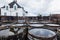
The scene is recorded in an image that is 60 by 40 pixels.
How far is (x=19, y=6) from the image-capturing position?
21000mm

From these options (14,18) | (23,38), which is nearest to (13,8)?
(14,18)

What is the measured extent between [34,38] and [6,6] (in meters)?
18.7

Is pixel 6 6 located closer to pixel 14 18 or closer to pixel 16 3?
pixel 16 3

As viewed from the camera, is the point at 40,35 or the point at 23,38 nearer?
the point at 40,35

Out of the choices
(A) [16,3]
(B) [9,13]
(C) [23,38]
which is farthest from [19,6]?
(C) [23,38]

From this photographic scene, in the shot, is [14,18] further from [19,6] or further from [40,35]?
[19,6]

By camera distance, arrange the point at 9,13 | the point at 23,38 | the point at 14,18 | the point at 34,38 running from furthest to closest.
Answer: the point at 9,13
the point at 14,18
the point at 23,38
the point at 34,38

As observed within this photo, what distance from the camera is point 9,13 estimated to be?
20.4 meters

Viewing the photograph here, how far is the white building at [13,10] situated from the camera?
2028 centimetres

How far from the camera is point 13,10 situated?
20.3 m

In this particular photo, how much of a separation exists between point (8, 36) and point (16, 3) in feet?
61.0

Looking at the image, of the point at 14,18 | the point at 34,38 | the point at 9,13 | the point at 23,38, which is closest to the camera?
the point at 34,38

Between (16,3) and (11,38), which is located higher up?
(16,3)

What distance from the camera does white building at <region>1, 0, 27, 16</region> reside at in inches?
798
